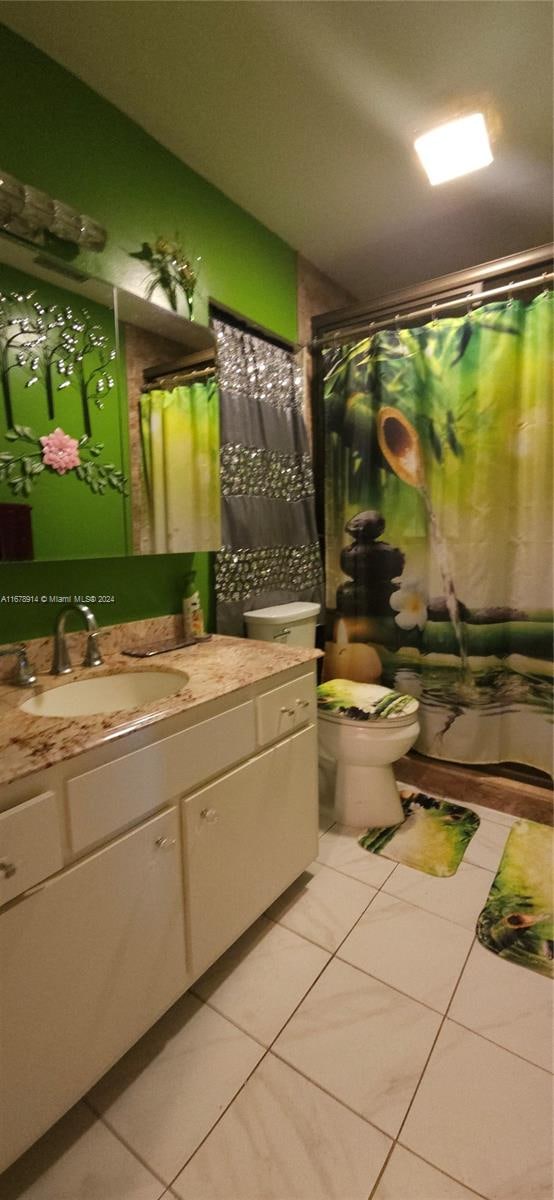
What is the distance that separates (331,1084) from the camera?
101 cm

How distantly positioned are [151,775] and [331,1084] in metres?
0.74

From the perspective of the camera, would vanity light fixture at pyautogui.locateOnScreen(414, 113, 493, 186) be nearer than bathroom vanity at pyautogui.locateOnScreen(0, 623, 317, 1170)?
No

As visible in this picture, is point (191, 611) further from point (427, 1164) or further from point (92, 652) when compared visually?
point (427, 1164)

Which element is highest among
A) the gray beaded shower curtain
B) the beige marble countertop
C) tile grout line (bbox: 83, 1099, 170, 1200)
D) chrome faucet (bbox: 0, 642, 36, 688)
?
the gray beaded shower curtain

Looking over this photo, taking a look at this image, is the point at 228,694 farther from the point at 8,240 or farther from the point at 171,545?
the point at 8,240

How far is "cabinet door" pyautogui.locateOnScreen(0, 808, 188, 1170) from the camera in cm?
78

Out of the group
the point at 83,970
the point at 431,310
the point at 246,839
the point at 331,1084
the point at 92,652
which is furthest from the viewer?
the point at 431,310

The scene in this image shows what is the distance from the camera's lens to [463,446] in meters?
Result: 1.97

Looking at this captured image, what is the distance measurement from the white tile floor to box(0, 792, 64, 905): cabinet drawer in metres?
0.59

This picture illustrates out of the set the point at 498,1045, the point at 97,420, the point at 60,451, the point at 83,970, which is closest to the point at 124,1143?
the point at 83,970

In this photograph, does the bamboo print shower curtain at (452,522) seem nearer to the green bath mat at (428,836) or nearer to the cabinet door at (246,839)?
the green bath mat at (428,836)

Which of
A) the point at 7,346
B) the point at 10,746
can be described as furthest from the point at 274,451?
the point at 10,746

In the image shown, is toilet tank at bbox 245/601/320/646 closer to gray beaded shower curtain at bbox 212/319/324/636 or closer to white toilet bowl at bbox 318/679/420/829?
gray beaded shower curtain at bbox 212/319/324/636

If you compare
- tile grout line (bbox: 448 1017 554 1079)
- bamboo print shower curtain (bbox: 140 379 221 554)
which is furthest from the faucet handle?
tile grout line (bbox: 448 1017 554 1079)
